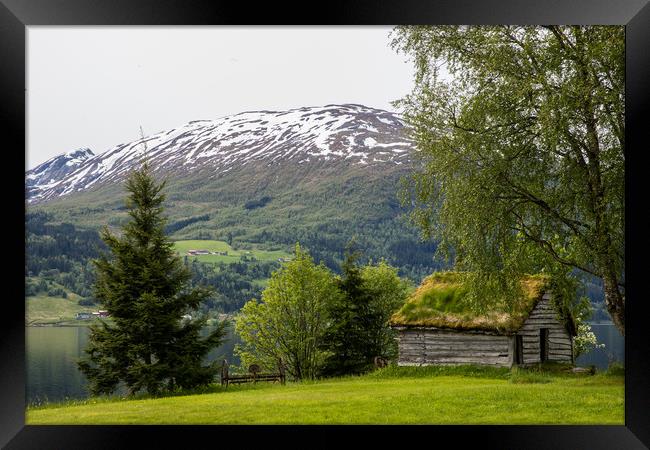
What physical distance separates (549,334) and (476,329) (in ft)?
6.80

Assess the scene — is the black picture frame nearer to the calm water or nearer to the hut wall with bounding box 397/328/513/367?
the calm water

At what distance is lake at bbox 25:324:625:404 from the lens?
29.9 m

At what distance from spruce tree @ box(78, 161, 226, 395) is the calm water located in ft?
4.13

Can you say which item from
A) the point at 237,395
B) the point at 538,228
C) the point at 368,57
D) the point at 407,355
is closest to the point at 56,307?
the point at 407,355

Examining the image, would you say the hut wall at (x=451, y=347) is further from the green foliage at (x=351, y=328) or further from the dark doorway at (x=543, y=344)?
the green foliage at (x=351, y=328)

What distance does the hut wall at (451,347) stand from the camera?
18641 millimetres

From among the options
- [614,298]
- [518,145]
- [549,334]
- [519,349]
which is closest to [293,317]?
[519,349]

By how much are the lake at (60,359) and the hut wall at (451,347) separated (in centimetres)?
250

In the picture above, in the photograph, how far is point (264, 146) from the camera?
419 feet

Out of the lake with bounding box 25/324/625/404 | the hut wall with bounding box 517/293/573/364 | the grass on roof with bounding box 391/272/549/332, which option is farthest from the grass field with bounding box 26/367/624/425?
the lake with bounding box 25/324/625/404

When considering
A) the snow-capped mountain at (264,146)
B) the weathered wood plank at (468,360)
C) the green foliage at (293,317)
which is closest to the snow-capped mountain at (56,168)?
the snow-capped mountain at (264,146)

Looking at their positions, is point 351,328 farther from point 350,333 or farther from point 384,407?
point 384,407

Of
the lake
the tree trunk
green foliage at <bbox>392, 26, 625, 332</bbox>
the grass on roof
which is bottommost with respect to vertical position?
the lake

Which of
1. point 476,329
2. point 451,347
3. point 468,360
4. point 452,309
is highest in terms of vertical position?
point 452,309
